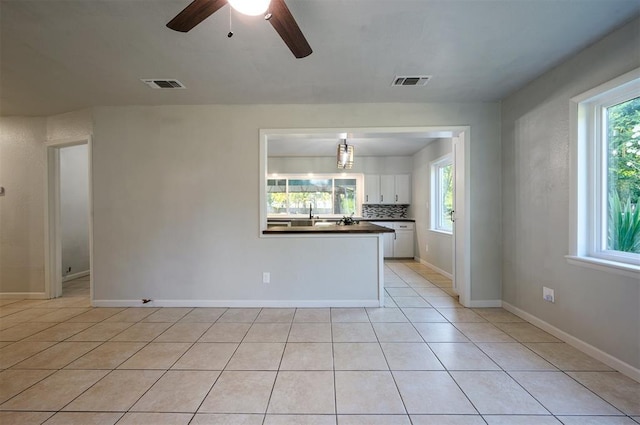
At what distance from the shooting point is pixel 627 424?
1460 mm

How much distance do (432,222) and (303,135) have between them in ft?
10.8

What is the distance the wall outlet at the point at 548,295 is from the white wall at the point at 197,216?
1.68 meters

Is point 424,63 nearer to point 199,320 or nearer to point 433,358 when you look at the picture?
point 433,358

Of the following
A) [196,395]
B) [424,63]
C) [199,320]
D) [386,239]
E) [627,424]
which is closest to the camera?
[627,424]

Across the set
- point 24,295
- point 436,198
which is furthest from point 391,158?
point 24,295

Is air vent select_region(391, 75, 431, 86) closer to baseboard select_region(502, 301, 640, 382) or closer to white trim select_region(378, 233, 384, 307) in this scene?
white trim select_region(378, 233, 384, 307)

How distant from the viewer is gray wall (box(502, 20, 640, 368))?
1.93 metres

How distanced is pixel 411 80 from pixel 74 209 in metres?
5.66

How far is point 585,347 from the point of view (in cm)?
218

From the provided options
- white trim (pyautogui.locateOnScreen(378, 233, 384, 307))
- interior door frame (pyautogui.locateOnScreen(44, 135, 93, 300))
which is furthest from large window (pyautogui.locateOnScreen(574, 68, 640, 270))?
interior door frame (pyautogui.locateOnScreen(44, 135, 93, 300))

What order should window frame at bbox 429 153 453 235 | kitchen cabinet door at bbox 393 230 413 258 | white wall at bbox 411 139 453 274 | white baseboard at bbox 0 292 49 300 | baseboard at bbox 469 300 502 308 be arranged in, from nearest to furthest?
baseboard at bbox 469 300 502 308
white baseboard at bbox 0 292 49 300
white wall at bbox 411 139 453 274
window frame at bbox 429 153 453 235
kitchen cabinet door at bbox 393 230 413 258

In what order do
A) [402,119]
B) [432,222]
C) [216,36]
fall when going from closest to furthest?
1. [216,36]
2. [402,119]
3. [432,222]

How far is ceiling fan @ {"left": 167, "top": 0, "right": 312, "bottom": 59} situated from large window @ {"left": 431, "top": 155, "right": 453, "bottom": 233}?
387 cm

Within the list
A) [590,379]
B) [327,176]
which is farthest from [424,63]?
[327,176]
